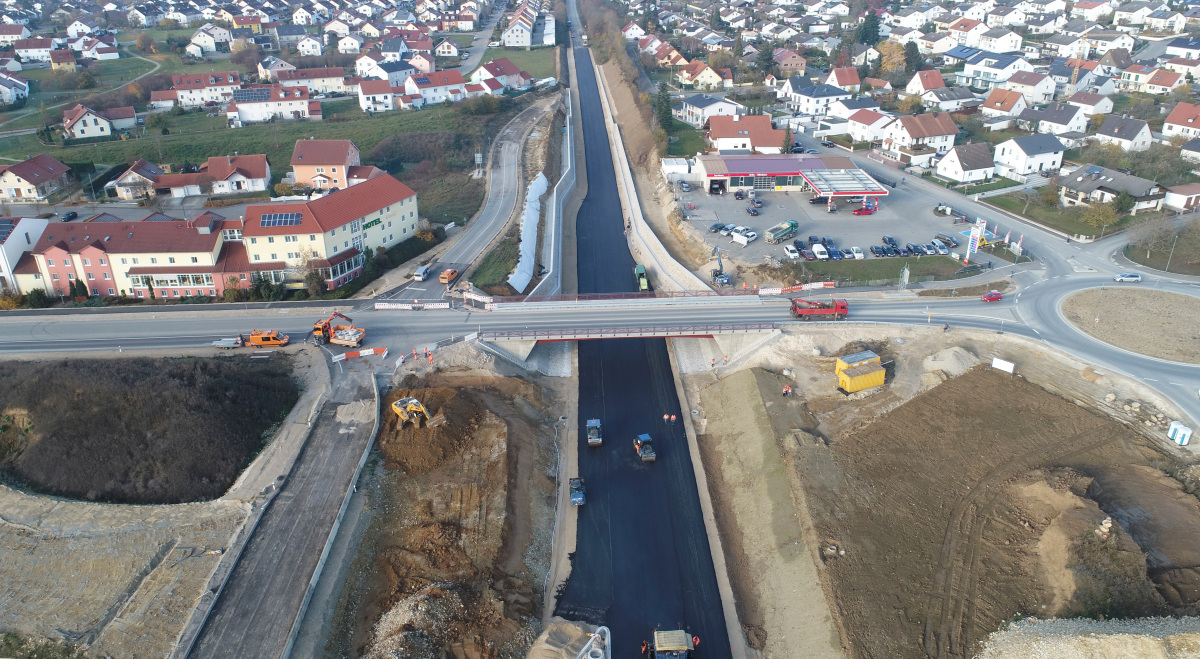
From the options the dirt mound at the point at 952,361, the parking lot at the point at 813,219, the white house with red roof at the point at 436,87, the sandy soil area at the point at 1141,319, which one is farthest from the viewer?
the white house with red roof at the point at 436,87

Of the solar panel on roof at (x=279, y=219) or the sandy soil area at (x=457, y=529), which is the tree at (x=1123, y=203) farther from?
the solar panel on roof at (x=279, y=219)

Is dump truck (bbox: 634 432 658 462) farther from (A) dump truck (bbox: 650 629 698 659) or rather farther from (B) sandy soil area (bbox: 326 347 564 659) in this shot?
(A) dump truck (bbox: 650 629 698 659)

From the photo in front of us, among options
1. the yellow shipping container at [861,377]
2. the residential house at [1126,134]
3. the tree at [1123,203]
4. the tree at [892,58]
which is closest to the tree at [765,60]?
the tree at [892,58]

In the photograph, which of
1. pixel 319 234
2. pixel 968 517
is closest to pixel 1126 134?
pixel 968 517

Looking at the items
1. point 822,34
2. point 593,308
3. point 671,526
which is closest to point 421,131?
point 593,308

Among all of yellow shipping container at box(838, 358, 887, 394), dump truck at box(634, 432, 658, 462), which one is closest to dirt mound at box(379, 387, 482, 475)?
dump truck at box(634, 432, 658, 462)

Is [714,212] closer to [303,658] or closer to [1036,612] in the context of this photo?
[1036,612]
